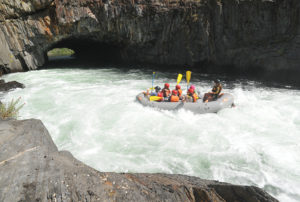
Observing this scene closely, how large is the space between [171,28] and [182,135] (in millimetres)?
11393

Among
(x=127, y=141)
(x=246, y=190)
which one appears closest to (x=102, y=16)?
(x=127, y=141)

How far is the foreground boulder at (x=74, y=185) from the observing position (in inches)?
83.3

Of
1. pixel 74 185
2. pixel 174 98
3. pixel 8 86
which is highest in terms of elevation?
pixel 74 185

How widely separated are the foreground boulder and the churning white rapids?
1947 mm

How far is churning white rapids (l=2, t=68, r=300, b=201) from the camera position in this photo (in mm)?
4488

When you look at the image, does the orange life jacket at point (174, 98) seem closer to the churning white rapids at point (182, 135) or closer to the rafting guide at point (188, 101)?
the rafting guide at point (188, 101)

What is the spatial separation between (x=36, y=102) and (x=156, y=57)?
1078cm

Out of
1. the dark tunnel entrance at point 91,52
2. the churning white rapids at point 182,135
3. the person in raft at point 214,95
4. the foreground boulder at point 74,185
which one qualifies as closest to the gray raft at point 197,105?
the churning white rapids at point 182,135

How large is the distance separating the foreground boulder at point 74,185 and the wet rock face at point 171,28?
12.7 m

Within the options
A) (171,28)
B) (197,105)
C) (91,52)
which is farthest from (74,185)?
(91,52)

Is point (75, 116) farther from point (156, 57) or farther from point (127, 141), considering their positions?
point (156, 57)

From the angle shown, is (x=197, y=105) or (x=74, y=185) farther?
(x=197, y=105)

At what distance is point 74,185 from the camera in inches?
87.6

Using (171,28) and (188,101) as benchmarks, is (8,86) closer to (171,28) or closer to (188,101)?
(188,101)
